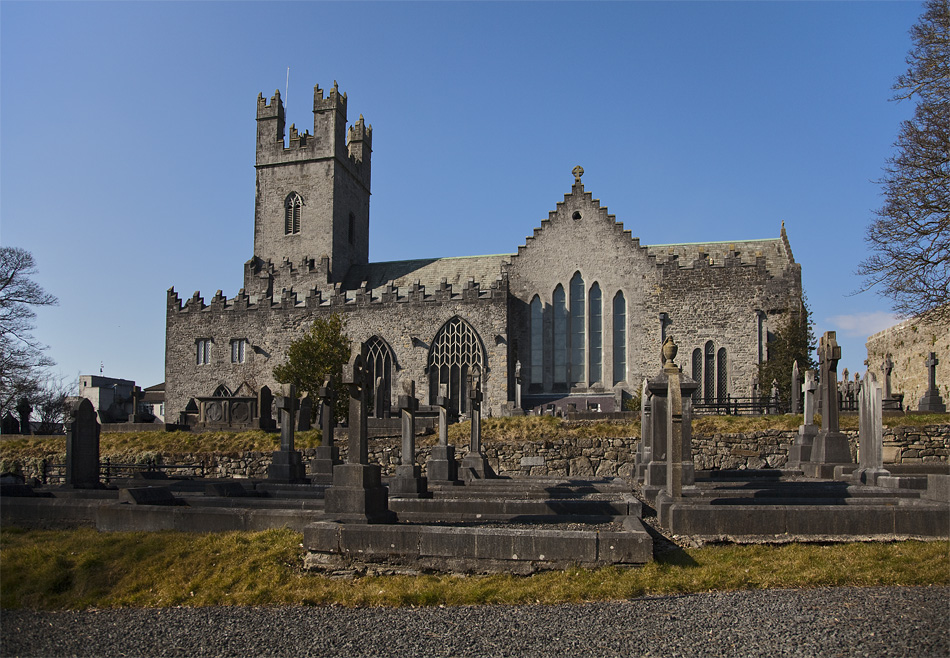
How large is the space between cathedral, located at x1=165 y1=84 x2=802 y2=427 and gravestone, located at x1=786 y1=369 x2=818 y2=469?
1530 cm

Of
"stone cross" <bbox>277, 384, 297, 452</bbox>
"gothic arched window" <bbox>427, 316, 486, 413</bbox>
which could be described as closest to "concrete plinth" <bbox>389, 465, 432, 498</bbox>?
"stone cross" <bbox>277, 384, 297, 452</bbox>

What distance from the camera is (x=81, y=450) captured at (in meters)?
15.6

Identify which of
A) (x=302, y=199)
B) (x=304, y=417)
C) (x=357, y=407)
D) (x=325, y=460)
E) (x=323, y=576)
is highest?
(x=302, y=199)

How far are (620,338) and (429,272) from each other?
42.7ft

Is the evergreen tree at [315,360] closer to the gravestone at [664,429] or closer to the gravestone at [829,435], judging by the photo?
the gravestone at [664,429]

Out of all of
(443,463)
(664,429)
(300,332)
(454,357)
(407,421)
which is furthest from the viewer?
(300,332)

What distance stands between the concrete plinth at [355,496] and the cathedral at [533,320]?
21.8 meters

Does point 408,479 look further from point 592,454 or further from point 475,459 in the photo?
point 592,454

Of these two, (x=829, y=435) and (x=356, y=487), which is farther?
(x=829, y=435)

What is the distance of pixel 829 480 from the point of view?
14719 mm

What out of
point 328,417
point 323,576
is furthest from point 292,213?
point 323,576

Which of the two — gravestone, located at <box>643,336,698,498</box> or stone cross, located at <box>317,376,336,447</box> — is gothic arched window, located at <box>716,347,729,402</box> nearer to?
stone cross, located at <box>317,376,336,447</box>

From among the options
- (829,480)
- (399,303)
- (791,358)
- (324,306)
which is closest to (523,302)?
(399,303)

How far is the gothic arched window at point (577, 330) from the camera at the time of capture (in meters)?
39.6
